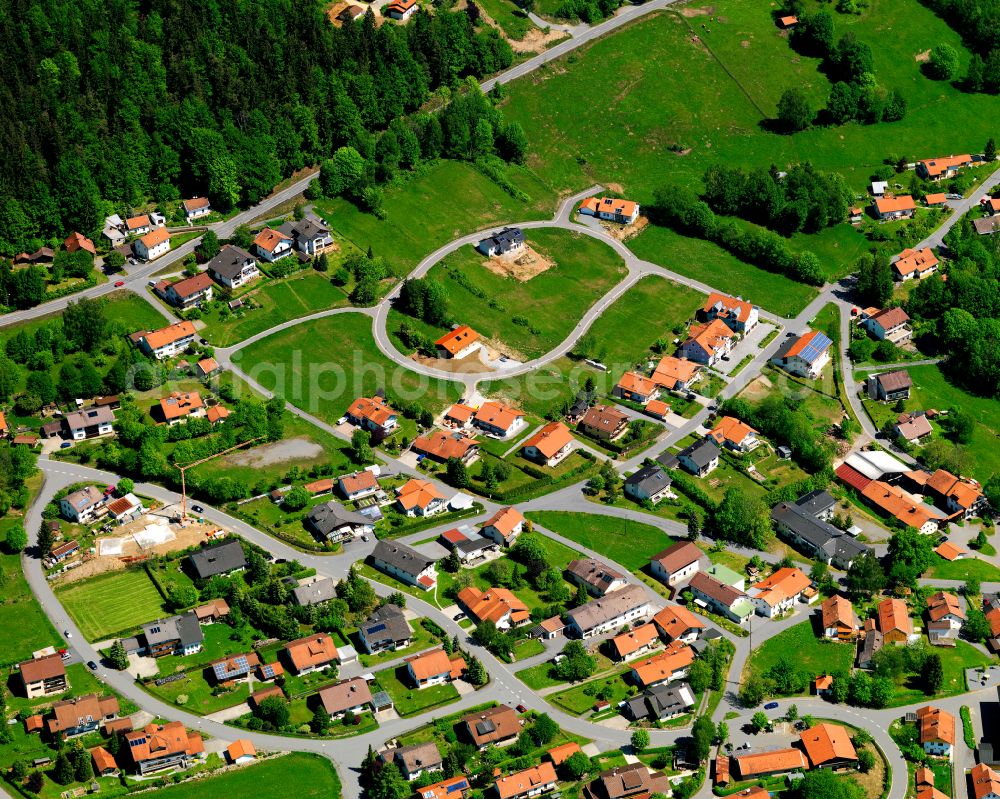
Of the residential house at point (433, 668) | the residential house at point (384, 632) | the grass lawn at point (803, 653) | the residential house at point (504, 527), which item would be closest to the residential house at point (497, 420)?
the residential house at point (504, 527)

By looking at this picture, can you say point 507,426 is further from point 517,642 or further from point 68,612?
point 68,612

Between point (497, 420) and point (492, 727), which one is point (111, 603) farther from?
point (497, 420)

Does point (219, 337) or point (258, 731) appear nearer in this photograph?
point (258, 731)

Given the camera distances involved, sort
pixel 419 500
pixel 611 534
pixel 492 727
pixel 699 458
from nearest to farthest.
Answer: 1. pixel 492 727
2. pixel 611 534
3. pixel 419 500
4. pixel 699 458

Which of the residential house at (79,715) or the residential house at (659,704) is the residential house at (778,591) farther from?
the residential house at (79,715)

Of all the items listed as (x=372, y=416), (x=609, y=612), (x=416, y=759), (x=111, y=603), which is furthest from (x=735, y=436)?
(x=111, y=603)

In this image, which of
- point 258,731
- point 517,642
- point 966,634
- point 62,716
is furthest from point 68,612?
point 966,634

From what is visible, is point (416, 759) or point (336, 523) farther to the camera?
point (336, 523)
